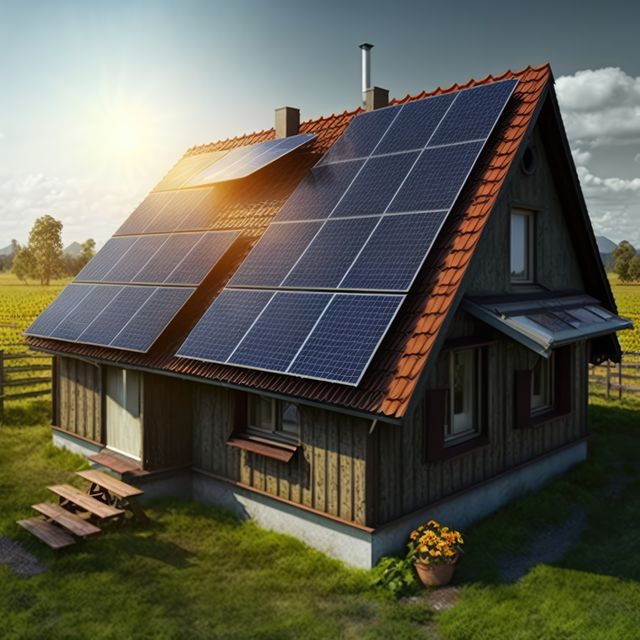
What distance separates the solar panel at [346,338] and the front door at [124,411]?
4.86 meters

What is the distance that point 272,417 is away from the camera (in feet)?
35.3

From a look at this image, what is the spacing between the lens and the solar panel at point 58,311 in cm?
1435

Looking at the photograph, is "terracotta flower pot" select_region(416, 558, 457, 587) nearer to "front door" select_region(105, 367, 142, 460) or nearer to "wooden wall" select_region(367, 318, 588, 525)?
"wooden wall" select_region(367, 318, 588, 525)

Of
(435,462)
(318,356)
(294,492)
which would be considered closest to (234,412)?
(294,492)

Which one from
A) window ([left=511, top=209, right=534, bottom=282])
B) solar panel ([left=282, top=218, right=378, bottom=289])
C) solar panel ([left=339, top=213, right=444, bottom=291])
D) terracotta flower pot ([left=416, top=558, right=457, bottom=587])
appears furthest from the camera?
window ([left=511, top=209, right=534, bottom=282])

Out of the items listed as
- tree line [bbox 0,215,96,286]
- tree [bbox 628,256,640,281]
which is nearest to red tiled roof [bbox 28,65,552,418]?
tree line [bbox 0,215,96,286]

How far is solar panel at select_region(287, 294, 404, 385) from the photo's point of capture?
8.59 m

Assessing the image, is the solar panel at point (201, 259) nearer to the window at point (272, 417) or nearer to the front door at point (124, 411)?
the front door at point (124, 411)

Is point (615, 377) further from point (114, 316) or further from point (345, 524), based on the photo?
point (114, 316)

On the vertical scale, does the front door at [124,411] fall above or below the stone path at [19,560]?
above

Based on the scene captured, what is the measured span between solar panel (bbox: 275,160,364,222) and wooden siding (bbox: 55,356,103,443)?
18.6ft

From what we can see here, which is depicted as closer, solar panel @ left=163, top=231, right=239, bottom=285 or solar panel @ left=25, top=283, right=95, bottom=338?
solar panel @ left=163, top=231, right=239, bottom=285

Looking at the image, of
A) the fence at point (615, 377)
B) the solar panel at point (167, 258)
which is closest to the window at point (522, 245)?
the solar panel at point (167, 258)

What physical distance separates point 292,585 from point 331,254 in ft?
17.2
